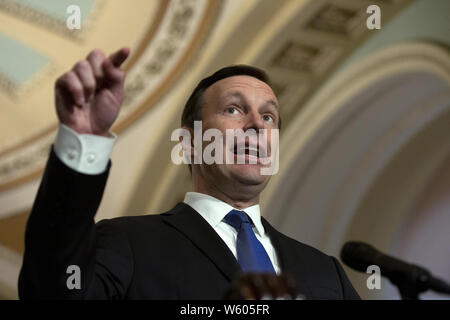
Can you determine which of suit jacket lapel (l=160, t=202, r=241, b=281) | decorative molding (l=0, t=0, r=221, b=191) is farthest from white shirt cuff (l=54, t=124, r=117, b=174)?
decorative molding (l=0, t=0, r=221, b=191)

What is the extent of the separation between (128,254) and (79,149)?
15.1 inches

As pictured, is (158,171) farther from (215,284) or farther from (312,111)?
(215,284)

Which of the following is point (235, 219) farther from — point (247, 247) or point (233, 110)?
point (233, 110)

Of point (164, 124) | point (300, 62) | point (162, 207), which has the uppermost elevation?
point (300, 62)

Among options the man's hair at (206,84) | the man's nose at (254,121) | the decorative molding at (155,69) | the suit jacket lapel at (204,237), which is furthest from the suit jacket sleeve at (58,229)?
the decorative molding at (155,69)

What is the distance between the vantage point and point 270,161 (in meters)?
2.12

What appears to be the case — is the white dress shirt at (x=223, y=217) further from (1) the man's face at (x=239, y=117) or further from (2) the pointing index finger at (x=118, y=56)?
(2) the pointing index finger at (x=118, y=56)

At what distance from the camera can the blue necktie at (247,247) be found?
1.92 meters

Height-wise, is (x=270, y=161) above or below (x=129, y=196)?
above

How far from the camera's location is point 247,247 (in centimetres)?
197

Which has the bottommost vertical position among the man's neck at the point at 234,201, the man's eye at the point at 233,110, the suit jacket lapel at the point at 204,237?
the suit jacket lapel at the point at 204,237

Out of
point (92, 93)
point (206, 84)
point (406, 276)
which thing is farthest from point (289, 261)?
point (92, 93)
